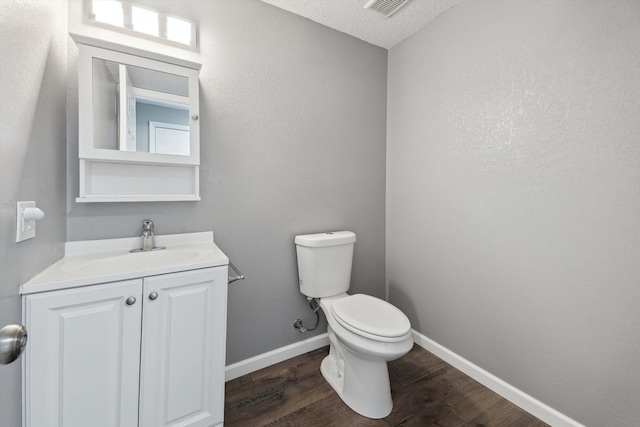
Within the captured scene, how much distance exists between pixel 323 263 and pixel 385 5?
1607mm

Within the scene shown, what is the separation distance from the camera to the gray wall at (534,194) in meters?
1.11

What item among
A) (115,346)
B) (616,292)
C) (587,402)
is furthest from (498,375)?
(115,346)

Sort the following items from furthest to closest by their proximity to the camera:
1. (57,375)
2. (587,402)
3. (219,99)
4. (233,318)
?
(233,318), (219,99), (587,402), (57,375)

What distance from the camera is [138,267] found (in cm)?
106

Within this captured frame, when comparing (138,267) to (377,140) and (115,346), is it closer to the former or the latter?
(115,346)

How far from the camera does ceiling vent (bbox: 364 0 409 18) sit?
5.28 feet

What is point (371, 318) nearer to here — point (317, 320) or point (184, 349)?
point (317, 320)

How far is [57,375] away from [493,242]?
1965 millimetres

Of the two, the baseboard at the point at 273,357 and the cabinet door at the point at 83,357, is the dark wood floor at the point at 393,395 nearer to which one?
the baseboard at the point at 273,357

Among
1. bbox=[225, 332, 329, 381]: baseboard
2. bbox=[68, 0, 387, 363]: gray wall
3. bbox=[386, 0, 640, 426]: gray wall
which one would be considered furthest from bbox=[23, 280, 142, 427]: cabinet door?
bbox=[386, 0, 640, 426]: gray wall

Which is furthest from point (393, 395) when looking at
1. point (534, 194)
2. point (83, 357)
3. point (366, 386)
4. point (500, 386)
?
point (83, 357)

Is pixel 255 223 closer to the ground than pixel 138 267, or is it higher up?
higher up

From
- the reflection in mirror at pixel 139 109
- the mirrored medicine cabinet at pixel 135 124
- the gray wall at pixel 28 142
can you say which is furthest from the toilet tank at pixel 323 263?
the gray wall at pixel 28 142

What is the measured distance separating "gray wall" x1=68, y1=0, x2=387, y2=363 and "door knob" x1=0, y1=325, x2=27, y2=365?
3.10ft
